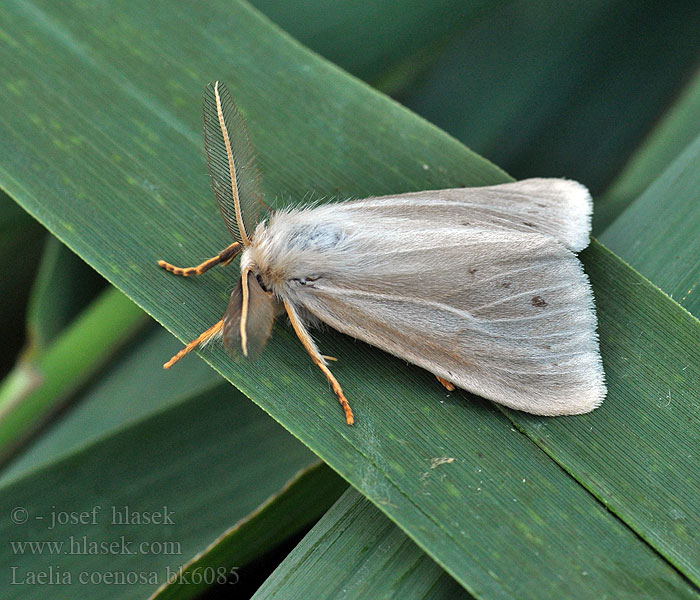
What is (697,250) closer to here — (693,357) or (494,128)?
(693,357)

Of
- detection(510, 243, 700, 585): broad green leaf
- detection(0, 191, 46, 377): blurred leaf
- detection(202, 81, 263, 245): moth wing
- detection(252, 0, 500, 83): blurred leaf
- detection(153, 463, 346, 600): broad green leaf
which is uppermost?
detection(252, 0, 500, 83): blurred leaf

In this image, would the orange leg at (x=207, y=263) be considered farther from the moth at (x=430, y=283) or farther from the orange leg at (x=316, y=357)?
the orange leg at (x=316, y=357)

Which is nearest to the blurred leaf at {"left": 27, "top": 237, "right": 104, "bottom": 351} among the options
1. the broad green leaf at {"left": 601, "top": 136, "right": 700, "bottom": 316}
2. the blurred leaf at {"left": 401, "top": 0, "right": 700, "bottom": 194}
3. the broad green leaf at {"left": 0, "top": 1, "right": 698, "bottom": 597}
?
the broad green leaf at {"left": 0, "top": 1, "right": 698, "bottom": 597}

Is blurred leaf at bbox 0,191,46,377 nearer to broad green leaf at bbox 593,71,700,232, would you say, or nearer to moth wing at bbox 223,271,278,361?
moth wing at bbox 223,271,278,361

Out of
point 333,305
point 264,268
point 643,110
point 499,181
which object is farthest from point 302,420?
point 643,110

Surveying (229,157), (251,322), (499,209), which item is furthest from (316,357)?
(499,209)

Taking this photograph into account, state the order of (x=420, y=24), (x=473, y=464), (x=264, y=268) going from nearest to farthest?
(x=473, y=464)
(x=264, y=268)
(x=420, y=24)

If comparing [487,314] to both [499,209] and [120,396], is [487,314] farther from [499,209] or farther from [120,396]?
[120,396]
